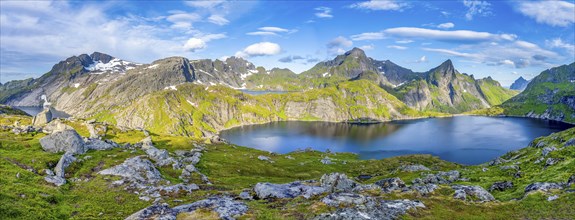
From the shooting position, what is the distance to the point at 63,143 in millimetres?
81500

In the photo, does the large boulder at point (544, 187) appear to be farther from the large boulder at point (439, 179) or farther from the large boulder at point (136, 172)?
the large boulder at point (136, 172)

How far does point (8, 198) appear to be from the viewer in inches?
1638

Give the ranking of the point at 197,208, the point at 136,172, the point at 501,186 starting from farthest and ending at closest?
1. the point at 136,172
2. the point at 501,186
3. the point at 197,208

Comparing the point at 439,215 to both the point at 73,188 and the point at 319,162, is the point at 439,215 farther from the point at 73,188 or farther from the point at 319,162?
the point at 319,162

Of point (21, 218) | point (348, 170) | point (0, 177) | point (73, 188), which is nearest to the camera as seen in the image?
point (21, 218)

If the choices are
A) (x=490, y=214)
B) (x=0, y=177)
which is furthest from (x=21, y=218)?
(x=490, y=214)

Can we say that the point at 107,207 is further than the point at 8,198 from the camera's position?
Yes

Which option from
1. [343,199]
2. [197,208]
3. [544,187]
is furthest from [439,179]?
[197,208]

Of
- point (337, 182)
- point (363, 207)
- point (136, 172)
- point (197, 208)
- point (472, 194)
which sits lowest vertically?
point (136, 172)

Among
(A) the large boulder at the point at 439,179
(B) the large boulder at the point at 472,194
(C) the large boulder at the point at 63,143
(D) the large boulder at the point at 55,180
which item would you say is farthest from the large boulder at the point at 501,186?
(C) the large boulder at the point at 63,143

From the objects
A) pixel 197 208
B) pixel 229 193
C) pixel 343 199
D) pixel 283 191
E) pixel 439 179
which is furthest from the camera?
pixel 439 179

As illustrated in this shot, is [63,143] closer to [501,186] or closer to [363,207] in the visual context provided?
[363,207]

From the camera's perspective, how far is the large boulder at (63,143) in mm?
80500

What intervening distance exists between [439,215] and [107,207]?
147 ft
